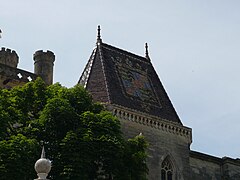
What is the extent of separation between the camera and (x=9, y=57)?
97.3 feet

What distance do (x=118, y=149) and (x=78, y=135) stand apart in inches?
59.9

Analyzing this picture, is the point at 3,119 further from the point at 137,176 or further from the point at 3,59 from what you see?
the point at 3,59

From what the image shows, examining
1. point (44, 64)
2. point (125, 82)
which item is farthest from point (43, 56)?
point (125, 82)

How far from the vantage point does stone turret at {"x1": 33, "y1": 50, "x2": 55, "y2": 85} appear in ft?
93.8

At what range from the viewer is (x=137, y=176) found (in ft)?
68.6

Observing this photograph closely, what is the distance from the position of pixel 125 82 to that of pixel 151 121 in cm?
289

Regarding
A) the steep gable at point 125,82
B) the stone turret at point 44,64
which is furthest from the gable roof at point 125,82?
the stone turret at point 44,64

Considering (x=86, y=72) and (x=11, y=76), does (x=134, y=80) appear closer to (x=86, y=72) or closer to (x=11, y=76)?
(x=86, y=72)

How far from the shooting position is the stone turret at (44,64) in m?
28.6

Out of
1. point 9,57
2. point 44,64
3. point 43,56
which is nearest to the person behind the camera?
point 44,64

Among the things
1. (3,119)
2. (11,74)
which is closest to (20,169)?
(3,119)

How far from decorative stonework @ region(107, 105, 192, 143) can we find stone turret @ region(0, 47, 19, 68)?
6.16 m

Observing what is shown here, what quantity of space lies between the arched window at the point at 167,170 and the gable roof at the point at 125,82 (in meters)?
2.38

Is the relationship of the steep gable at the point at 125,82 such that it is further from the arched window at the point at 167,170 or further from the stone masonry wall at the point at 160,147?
the arched window at the point at 167,170
